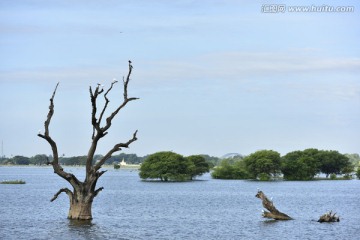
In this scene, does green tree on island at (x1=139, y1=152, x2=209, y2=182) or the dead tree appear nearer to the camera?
the dead tree

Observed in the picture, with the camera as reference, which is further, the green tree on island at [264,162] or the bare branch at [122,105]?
the green tree on island at [264,162]

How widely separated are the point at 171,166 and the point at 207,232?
13770 centimetres

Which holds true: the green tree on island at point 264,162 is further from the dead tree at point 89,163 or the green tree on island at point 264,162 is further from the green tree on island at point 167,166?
the dead tree at point 89,163

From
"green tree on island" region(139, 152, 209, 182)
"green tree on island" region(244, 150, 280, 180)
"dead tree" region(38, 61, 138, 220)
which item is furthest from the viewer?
"green tree on island" region(244, 150, 280, 180)

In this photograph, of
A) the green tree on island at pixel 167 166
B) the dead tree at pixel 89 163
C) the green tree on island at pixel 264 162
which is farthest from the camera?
the green tree on island at pixel 264 162

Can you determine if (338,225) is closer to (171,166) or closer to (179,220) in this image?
(179,220)

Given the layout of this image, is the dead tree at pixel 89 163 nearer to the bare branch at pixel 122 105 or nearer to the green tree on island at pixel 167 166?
the bare branch at pixel 122 105

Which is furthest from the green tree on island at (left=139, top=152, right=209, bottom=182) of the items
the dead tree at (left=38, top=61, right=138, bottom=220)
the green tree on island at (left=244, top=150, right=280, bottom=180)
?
the dead tree at (left=38, top=61, right=138, bottom=220)

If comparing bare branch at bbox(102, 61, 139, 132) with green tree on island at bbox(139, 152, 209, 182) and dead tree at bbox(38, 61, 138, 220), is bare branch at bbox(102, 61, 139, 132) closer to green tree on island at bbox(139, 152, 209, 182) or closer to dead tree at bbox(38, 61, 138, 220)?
dead tree at bbox(38, 61, 138, 220)

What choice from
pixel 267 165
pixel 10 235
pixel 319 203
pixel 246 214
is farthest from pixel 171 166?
pixel 10 235

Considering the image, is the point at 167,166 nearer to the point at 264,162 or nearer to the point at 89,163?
the point at 264,162

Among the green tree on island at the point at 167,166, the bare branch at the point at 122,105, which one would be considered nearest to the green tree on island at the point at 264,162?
the green tree on island at the point at 167,166

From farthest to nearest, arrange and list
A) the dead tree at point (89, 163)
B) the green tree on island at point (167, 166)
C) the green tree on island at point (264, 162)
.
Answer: the green tree on island at point (264, 162), the green tree on island at point (167, 166), the dead tree at point (89, 163)

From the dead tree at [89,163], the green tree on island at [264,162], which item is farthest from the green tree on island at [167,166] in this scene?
the dead tree at [89,163]
